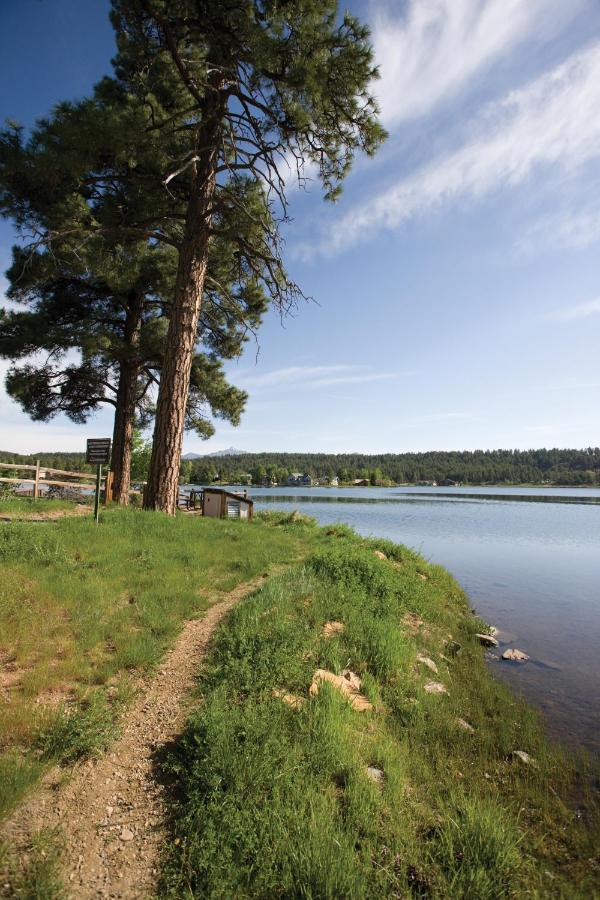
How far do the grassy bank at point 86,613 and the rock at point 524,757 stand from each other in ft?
13.6

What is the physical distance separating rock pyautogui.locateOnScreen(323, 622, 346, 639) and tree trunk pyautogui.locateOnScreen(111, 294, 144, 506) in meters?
12.6

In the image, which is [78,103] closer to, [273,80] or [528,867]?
[273,80]

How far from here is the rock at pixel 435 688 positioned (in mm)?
5742

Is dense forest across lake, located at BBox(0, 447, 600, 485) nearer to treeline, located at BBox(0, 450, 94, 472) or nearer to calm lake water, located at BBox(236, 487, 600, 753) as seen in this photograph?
treeline, located at BBox(0, 450, 94, 472)

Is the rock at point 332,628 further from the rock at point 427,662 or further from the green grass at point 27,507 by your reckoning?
the green grass at point 27,507

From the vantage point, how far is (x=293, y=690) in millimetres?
4715

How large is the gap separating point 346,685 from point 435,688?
1.57m

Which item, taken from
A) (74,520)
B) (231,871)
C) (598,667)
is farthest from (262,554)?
(231,871)

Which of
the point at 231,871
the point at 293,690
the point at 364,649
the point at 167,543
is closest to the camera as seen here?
the point at 231,871

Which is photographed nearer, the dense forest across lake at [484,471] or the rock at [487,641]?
the rock at [487,641]

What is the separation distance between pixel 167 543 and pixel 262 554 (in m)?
2.39

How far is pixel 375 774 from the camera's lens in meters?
3.70

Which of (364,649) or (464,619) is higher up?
(364,649)

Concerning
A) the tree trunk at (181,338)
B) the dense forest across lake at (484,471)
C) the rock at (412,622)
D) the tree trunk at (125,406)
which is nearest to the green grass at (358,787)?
the rock at (412,622)
